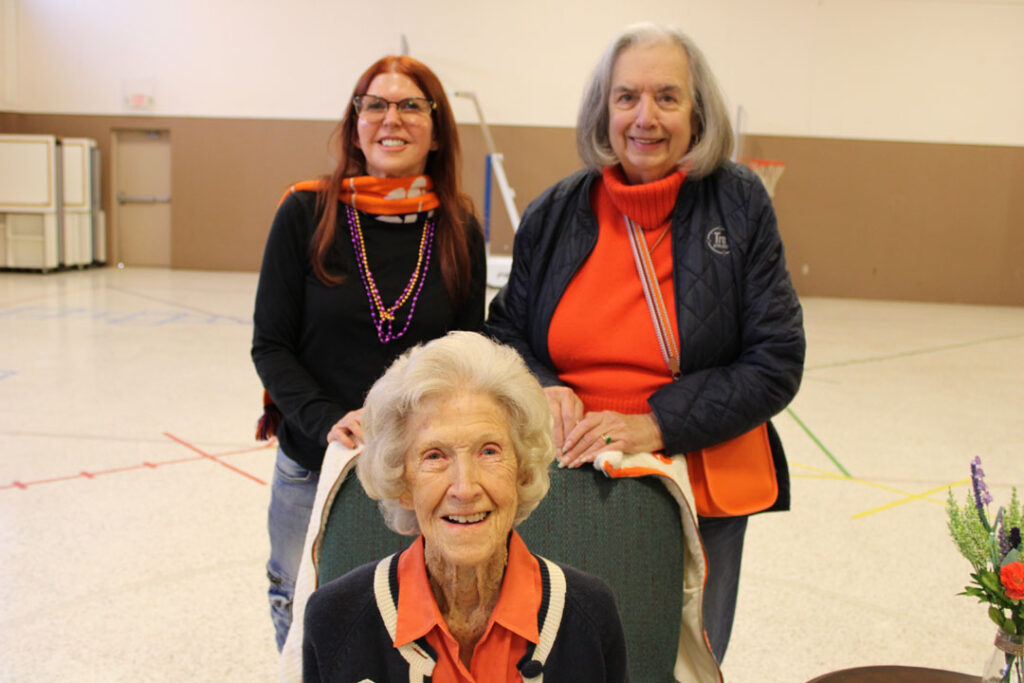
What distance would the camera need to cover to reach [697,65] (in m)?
1.69

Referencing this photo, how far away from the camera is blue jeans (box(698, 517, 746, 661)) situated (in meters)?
1.78

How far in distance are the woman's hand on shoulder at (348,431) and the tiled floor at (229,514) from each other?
1100mm

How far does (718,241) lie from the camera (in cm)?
164

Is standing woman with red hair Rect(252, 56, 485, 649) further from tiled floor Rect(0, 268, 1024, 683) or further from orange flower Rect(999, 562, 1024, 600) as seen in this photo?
orange flower Rect(999, 562, 1024, 600)


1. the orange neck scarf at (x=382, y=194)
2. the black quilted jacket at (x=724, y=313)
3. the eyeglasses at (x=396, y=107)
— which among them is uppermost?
the eyeglasses at (x=396, y=107)

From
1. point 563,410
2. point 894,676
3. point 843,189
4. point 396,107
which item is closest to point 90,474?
point 396,107

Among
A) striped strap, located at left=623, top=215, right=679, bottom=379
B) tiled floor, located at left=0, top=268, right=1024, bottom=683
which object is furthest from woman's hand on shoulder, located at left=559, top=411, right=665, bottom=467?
tiled floor, located at left=0, top=268, right=1024, bottom=683

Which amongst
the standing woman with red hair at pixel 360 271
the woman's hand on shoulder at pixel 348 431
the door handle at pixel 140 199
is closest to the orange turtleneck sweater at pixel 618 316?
the standing woman with red hair at pixel 360 271

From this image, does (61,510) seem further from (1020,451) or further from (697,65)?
(1020,451)

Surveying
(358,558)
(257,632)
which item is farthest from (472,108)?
(358,558)

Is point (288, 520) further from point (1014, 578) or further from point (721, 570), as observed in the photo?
point (1014, 578)

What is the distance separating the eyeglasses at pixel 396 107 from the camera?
185 cm

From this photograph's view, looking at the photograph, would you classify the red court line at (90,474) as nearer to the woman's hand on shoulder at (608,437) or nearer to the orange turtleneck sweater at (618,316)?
the orange turtleneck sweater at (618,316)

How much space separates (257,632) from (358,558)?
50.0 inches
